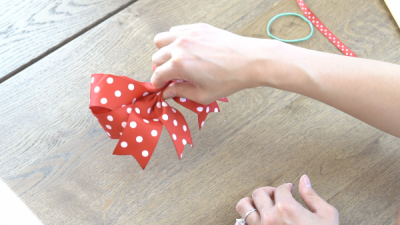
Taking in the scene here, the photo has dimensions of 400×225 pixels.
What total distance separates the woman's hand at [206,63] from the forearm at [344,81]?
0.13 ft

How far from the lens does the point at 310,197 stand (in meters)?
0.64

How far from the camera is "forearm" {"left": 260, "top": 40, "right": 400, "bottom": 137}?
0.59 metres

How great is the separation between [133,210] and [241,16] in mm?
552

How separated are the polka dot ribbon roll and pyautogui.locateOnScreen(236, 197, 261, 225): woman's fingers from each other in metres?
0.45

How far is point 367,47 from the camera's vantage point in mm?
780

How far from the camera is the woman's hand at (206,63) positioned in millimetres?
573

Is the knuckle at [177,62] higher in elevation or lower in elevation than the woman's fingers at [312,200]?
higher

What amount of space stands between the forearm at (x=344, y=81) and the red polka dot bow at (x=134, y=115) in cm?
19

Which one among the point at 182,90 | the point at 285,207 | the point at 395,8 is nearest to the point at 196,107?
the point at 182,90

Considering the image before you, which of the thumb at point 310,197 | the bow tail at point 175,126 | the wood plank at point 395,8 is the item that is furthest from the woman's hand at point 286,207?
the wood plank at point 395,8

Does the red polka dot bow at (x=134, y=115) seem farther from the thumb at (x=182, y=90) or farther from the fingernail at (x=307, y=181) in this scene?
the fingernail at (x=307, y=181)

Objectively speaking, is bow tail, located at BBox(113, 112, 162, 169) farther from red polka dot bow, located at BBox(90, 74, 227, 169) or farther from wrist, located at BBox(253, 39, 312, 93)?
wrist, located at BBox(253, 39, 312, 93)

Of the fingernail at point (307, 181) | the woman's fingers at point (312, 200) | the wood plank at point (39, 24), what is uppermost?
the wood plank at point (39, 24)

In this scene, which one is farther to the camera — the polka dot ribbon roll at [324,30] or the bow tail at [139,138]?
the polka dot ribbon roll at [324,30]
